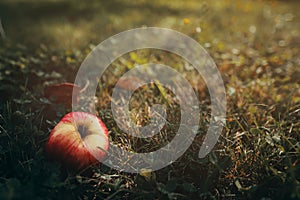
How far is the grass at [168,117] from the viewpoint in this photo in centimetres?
163

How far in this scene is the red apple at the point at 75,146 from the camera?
5.50 feet

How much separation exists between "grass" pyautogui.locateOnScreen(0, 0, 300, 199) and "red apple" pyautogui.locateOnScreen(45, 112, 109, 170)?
0.05 meters

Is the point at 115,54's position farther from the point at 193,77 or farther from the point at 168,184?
the point at 168,184

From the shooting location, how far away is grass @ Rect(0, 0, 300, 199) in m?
1.63

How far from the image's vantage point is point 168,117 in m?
2.09

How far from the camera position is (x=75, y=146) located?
1.68 m

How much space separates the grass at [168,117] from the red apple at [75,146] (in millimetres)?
54

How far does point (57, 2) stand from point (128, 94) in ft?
11.1

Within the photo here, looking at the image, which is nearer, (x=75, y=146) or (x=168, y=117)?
(x=75, y=146)

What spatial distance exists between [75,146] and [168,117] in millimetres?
618

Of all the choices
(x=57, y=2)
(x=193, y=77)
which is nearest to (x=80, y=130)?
(x=193, y=77)

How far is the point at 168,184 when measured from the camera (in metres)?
1.60

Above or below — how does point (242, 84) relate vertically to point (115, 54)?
below

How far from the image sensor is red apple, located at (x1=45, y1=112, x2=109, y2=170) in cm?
168
